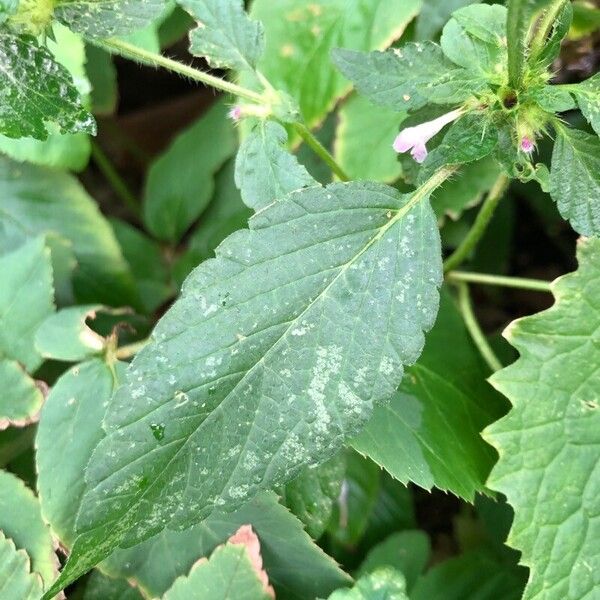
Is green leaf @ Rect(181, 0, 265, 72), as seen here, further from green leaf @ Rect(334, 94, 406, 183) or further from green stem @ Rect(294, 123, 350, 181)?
green leaf @ Rect(334, 94, 406, 183)

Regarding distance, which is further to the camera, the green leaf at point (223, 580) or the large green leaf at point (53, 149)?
the large green leaf at point (53, 149)

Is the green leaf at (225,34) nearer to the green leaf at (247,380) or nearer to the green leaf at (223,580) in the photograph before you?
the green leaf at (247,380)

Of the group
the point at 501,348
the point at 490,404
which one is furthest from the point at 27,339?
the point at 501,348

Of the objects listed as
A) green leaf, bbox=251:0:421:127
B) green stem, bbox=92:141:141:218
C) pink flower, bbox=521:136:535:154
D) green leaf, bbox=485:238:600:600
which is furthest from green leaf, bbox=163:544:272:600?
green stem, bbox=92:141:141:218

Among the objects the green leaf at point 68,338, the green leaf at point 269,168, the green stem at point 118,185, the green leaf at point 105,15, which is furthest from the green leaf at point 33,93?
the green stem at point 118,185

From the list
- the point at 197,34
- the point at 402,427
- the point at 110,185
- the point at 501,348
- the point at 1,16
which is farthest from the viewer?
the point at 110,185

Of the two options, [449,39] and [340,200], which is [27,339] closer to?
[340,200]
